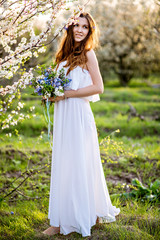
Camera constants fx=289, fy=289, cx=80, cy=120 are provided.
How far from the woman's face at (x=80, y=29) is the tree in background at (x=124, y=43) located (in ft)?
43.4

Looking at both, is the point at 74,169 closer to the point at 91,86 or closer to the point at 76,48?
the point at 91,86

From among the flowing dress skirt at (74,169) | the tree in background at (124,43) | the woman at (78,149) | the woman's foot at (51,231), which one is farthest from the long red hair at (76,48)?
the tree in background at (124,43)

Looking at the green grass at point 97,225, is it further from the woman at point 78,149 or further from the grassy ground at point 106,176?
the woman at point 78,149

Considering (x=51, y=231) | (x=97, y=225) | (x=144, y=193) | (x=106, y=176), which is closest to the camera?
(x=51, y=231)

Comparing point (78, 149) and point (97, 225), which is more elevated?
point (78, 149)

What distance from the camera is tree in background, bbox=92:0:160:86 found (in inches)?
639

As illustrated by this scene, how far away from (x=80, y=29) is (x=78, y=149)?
1172 millimetres

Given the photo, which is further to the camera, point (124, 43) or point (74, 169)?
point (124, 43)

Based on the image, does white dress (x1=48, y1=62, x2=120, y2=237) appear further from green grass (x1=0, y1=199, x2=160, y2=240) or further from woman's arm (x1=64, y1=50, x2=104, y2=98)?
green grass (x1=0, y1=199, x2=160, y2=240)

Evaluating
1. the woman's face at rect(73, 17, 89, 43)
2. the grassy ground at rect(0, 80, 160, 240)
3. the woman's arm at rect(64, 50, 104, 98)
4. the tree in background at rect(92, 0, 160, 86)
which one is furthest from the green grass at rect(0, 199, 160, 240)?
the tree in background at rect(92, 0, 160, 86)

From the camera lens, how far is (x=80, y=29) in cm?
283

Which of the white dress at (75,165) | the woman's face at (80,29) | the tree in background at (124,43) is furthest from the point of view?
the tree in background at (124,43)

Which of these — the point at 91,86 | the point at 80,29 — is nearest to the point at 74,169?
the point at 91,86

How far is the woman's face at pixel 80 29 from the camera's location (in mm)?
2834
